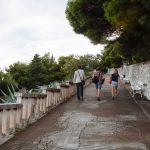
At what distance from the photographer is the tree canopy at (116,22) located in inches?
731

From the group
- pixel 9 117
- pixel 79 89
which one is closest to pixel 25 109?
pixel 9 117

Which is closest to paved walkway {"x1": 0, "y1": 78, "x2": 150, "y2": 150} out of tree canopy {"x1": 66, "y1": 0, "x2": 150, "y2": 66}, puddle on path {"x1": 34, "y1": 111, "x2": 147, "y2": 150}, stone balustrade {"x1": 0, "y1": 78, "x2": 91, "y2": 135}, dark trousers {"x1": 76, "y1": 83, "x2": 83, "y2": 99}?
puddle on path {"x1": 34, "y1": 111, "x2": 147, "y2": 150}

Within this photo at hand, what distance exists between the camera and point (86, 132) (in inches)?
403

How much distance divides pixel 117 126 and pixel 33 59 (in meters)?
49.3

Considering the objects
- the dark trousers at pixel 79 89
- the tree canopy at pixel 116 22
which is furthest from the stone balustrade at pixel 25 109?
the tree canopy at pixel 116 22

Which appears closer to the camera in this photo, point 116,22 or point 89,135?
point 89,135

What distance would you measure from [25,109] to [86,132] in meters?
1.99

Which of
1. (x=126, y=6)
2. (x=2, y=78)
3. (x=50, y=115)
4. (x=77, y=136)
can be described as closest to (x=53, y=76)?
(x=2, y=78)

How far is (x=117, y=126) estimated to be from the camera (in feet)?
37.2

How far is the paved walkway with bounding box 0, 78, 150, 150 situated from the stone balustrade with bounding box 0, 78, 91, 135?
233 millimetres

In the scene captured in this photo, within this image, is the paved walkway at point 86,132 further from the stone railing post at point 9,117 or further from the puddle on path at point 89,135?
the stone railing post at point 9,117

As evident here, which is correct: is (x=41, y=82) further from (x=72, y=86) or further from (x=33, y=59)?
(x=72, y=86)

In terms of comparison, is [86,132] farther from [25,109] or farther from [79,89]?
[79,89]

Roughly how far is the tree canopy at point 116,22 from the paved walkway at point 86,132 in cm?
556
